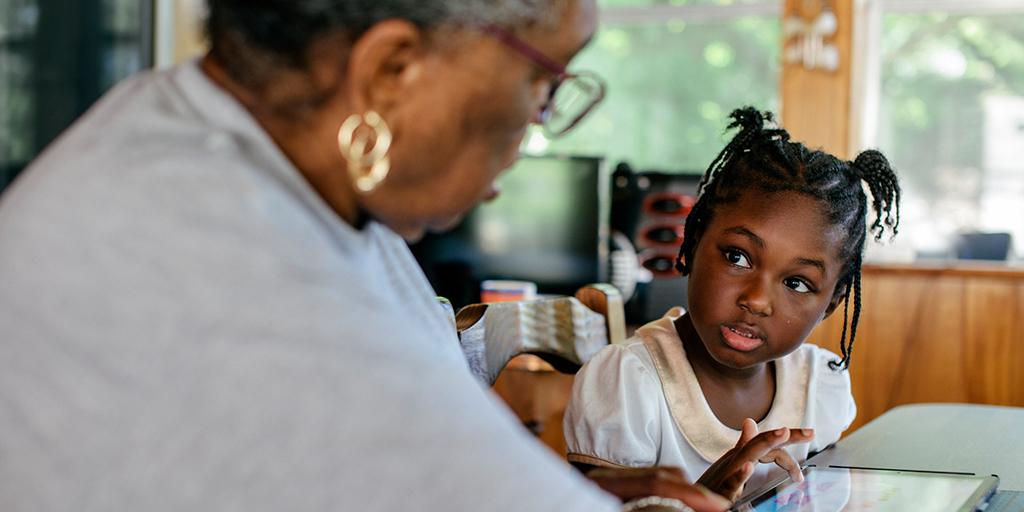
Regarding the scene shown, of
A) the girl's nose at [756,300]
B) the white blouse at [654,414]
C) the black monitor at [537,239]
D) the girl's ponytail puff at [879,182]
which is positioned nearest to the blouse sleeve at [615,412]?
the white blouse at [654,414]

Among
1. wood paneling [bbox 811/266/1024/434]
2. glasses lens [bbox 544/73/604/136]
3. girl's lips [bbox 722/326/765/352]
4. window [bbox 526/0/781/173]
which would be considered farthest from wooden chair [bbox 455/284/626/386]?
window [bbox 526/0/781/173]

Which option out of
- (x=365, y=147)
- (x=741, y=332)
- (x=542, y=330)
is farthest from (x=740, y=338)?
(x=365, y=147)

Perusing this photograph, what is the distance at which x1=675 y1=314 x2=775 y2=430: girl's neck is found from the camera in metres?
1.36

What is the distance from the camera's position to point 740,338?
1301 millimetres

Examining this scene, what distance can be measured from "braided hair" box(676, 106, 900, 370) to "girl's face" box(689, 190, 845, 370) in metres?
0.02

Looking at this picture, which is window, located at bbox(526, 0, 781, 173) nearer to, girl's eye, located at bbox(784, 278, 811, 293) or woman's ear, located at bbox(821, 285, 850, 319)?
woman's ear, located at bbox(821, 285, 850, 319)

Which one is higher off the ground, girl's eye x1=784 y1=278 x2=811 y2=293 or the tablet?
girl's eye x1=784 y1=278 x2=811 y2=293

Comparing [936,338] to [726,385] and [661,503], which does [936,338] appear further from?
[661,503]

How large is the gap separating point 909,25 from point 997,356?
6.77 ft

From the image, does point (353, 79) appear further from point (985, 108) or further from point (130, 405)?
point (985, 108)

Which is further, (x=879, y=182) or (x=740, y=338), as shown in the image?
(x=879, y=182)

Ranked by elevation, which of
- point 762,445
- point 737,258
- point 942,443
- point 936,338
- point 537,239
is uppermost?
point 737,258

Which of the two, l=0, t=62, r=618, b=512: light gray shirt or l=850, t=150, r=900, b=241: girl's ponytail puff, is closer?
l=0, t=62, r=618, b=512: light gray shirt

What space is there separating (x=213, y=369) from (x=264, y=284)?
0.15ft
